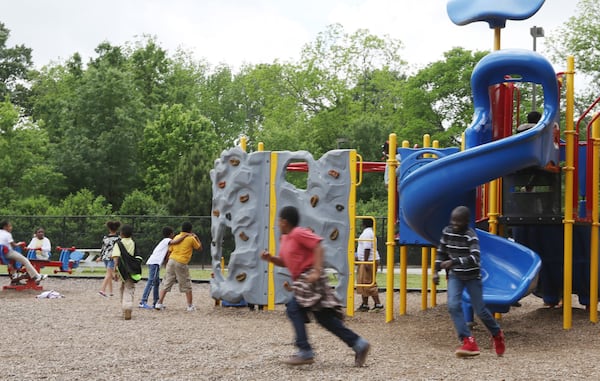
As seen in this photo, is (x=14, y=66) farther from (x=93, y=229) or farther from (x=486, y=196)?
(x=486, y=196)

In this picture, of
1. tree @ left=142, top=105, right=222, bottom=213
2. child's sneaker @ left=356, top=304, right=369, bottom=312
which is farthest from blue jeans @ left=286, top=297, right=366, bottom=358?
tree @ left=142, top=105, right=222, bottom=213

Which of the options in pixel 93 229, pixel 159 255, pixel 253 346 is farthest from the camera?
pixel 93 229

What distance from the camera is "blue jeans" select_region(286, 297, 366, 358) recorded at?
8.15 m

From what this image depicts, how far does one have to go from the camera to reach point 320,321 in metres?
8.20

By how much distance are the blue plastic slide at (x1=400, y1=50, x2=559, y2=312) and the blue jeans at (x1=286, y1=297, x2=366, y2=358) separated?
2.45 metres

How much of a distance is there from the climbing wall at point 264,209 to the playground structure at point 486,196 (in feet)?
0.06

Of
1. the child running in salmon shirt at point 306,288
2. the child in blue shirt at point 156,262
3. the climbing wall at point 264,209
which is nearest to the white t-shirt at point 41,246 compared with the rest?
the child in blue shirt at point 156,262

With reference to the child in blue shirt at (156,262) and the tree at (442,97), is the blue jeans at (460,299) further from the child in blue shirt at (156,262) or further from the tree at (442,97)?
the tree at (442,97)

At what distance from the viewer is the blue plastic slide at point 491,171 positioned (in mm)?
10117

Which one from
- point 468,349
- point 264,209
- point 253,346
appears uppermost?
point 264,209

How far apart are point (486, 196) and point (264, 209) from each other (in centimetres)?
383

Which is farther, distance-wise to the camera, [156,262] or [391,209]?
[156,262]

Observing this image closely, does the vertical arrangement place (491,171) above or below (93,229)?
above

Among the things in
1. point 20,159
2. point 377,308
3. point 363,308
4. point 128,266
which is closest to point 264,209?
point 128,266
